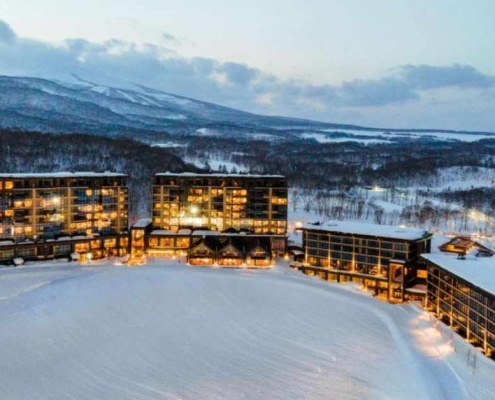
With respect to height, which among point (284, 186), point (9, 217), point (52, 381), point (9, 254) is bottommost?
point (52, 381)

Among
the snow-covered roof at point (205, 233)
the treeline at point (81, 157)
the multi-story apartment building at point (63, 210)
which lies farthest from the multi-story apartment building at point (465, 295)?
the treeline at point (81, 157)

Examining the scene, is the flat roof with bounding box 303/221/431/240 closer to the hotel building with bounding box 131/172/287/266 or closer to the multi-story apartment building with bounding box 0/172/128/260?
the hotel building with bounding box 131/172/287/266

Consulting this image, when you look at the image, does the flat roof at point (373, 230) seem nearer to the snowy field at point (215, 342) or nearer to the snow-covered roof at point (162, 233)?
the snowy field at point (215, 342)

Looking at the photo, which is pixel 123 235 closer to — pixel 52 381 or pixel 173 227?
pixel 173 227

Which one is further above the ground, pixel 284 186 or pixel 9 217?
pixel 284 186

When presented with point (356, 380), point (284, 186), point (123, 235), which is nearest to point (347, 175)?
point (284, 186)

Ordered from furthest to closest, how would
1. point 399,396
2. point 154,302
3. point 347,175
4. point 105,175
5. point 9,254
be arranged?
point 347,175, point 105,175, point 9,254, point 154,302, point 399,396

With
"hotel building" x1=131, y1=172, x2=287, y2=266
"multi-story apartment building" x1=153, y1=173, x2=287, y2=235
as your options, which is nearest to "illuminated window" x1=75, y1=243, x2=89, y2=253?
"hotel building" x1=131, y1=172, x2=287, y2=266
